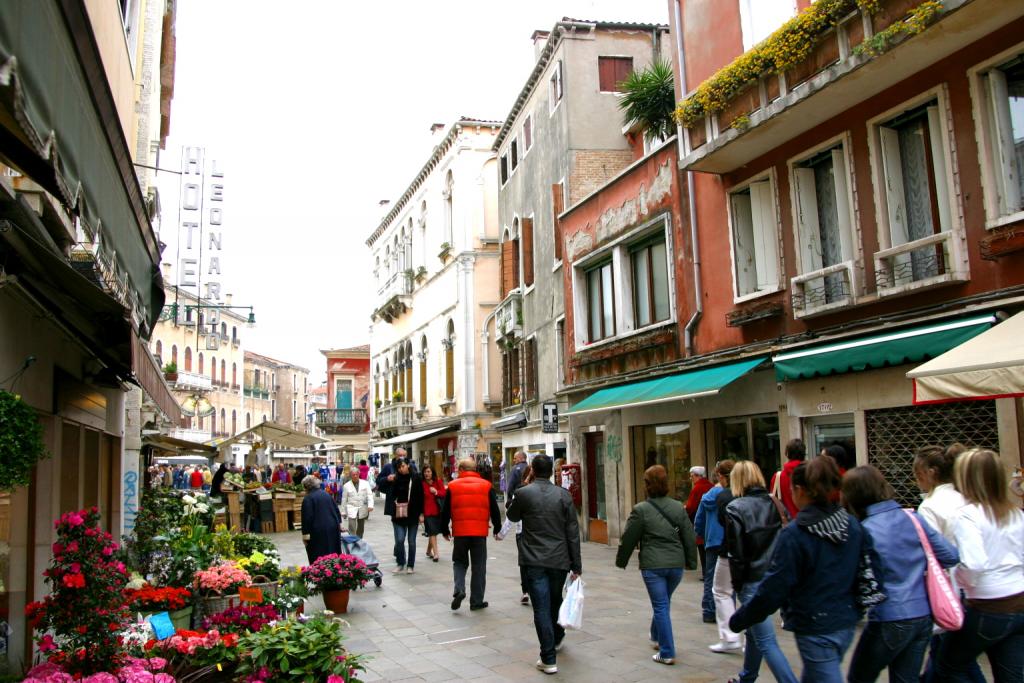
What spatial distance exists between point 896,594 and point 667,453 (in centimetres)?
1129

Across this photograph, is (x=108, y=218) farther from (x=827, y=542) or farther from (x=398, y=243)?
(x=398, y=243)

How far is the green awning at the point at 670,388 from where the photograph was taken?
39.9 ft

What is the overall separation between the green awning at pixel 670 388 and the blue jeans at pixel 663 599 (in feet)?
15.5

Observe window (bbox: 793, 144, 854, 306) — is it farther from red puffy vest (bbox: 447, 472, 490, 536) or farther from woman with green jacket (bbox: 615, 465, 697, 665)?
red puffy vest (bbox: 447, 472, 490, 536)

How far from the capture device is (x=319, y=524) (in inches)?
420

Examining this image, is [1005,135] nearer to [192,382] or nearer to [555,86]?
[555,86]

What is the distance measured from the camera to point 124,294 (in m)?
7.36

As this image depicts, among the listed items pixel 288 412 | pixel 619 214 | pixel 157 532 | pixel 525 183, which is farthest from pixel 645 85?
pixel 288 412

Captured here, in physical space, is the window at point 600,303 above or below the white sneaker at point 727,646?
above

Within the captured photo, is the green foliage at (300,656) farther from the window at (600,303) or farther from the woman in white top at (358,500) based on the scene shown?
the window at (600,303)

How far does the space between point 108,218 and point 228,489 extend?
17.6 m

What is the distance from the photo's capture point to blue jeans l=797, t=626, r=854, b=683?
4.38 m

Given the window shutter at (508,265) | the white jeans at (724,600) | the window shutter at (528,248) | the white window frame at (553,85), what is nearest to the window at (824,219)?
the white jeans at (724,600)

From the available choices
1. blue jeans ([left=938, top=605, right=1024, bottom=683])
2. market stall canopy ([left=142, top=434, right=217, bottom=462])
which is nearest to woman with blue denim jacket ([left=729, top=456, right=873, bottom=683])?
blue jeans ([left=938, top=605, right=1024, bottom=683])
